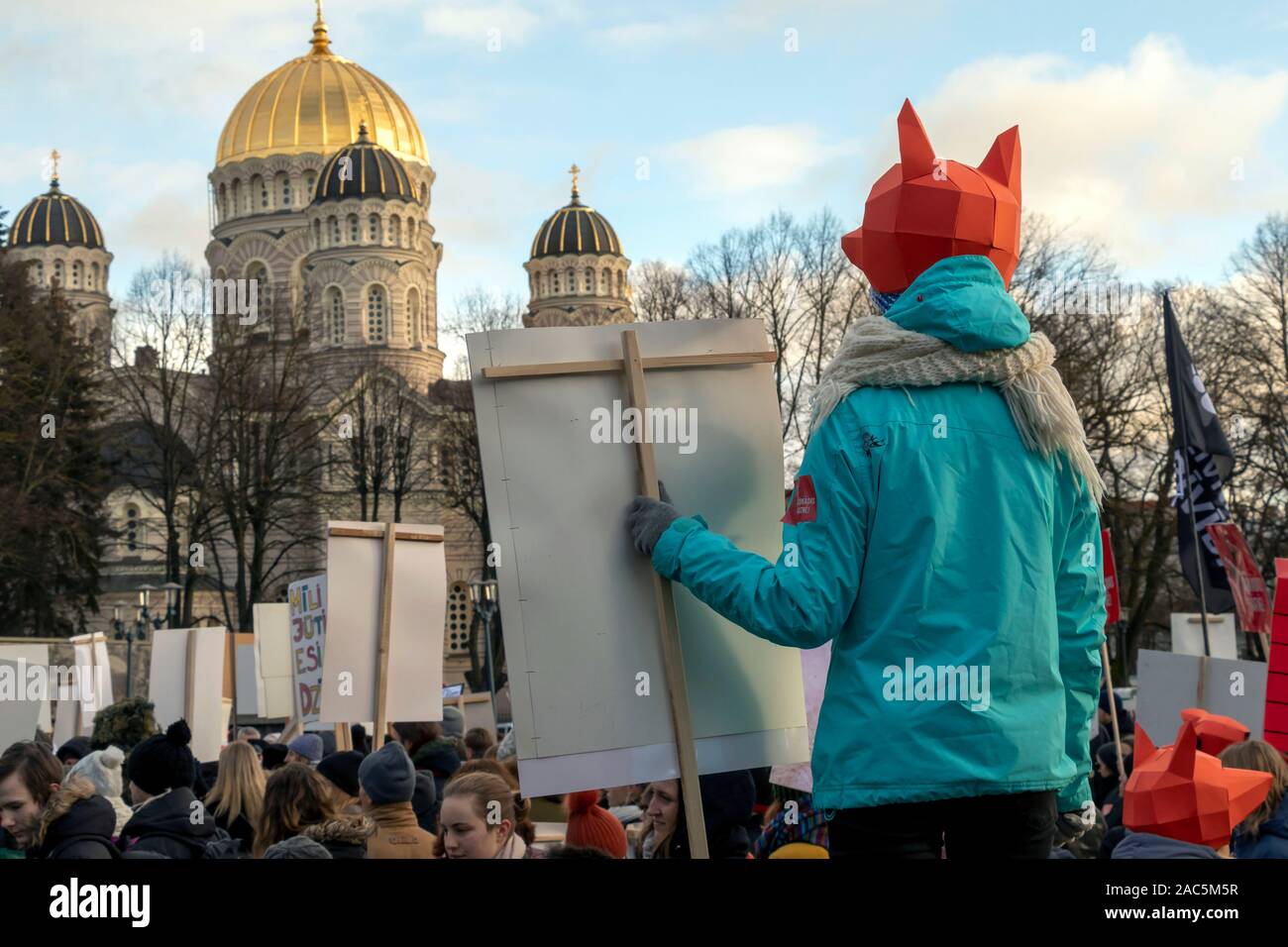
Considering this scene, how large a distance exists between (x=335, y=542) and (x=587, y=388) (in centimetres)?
513

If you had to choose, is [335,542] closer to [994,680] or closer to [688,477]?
[688,477]

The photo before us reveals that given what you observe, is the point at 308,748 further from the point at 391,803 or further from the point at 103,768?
the point at 391,803

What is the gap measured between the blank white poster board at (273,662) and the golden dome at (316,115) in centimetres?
6503

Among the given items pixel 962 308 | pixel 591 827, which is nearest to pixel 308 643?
pixel 591 827

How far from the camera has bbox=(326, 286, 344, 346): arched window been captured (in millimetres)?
73500

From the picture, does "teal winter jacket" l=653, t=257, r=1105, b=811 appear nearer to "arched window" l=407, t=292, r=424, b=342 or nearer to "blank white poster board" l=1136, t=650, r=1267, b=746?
"blank white poster board" l=1136, t=650, r=1267, b=746

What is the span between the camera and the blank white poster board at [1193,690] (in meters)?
8.91


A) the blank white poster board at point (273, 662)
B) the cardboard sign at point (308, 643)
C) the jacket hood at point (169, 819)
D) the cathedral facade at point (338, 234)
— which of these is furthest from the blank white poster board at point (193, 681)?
the cathedral facade at point (338, 234)

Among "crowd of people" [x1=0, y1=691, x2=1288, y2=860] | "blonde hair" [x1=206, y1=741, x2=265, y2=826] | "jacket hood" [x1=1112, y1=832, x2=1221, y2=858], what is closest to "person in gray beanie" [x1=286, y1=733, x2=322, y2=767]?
"crowd of people" [x1=0, y1=691, x2=1288, y2=860]

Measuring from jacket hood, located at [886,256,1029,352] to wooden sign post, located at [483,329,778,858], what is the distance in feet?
2.54

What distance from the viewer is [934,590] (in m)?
3.02

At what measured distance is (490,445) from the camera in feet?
12.5

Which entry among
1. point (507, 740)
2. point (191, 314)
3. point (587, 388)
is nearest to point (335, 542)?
point (507, 740)

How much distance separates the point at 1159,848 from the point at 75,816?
116 inches
